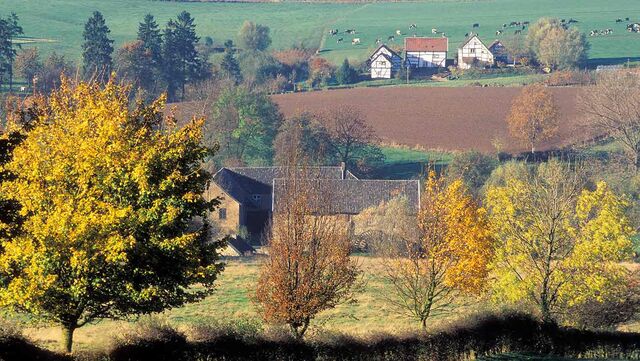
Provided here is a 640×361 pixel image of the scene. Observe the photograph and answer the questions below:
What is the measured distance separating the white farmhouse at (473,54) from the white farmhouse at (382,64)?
9.45m

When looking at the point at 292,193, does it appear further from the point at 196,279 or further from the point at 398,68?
the point at 398,68

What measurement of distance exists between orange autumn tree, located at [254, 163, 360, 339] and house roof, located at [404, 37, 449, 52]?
115029 millimetres

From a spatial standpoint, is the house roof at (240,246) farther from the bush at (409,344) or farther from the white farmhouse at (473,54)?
the white farmhouse at (473,54)

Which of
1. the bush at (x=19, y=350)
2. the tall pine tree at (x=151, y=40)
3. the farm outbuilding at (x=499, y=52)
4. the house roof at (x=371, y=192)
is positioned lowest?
the house roof at (x=371, y=192)

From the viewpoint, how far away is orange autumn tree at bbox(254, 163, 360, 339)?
30188mm

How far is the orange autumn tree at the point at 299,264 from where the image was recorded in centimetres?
3019

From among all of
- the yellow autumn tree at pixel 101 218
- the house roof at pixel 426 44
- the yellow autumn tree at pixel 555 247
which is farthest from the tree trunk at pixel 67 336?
the house roof at pixel 426 44

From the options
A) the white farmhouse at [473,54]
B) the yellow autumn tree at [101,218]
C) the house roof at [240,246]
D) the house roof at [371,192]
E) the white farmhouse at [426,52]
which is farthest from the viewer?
the white farmhouse at [426,52]

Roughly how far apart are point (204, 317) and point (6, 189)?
19.2m

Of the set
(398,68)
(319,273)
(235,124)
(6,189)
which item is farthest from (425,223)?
(398,68)

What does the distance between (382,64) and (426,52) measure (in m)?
11.6

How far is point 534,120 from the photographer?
327 ft

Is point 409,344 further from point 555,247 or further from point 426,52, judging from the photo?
point 426,52

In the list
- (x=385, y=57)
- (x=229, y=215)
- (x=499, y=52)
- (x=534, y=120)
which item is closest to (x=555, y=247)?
(x=229, y=215)
